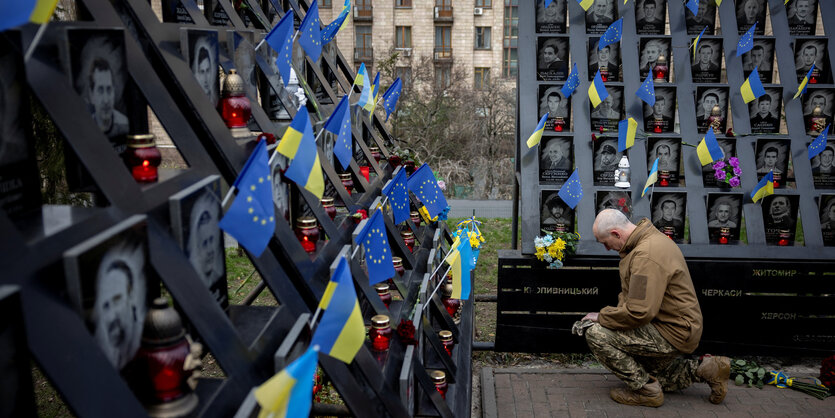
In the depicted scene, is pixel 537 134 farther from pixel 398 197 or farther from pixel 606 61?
pixel 398 197

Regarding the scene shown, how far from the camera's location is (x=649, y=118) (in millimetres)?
6441

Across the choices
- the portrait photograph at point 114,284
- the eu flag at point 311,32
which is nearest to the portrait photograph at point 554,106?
the eu flag at point 311,32

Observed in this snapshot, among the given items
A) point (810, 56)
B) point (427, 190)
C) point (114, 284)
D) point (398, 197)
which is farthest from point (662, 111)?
point (114, 284)

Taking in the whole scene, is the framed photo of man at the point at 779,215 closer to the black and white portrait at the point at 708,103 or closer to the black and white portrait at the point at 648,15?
the black and white portrait at the point at 708,103

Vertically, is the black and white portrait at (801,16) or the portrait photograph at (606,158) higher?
the black and white portrait at (801,16)

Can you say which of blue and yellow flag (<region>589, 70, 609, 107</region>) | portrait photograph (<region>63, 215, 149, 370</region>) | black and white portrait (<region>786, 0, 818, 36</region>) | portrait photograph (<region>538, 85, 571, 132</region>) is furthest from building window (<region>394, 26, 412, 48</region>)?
portrait photograph (<region>63, 215, 149, 370</region>)

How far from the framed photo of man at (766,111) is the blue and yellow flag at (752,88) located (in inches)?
8.4

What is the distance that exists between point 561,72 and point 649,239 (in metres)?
2.43

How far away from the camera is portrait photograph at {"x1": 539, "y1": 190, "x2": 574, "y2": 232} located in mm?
6160

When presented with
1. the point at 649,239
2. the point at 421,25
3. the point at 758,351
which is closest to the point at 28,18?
the point at 649,239

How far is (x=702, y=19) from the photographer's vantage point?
6.76 meters

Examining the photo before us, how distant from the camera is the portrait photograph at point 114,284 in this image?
1.61 m

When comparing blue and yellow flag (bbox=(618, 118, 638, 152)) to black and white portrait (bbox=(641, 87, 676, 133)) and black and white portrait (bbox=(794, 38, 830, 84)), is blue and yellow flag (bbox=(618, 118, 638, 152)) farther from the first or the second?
black and white portrait (bbox=(794, 38, 830, 84))

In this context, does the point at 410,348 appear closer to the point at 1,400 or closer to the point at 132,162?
the point at 132,162
